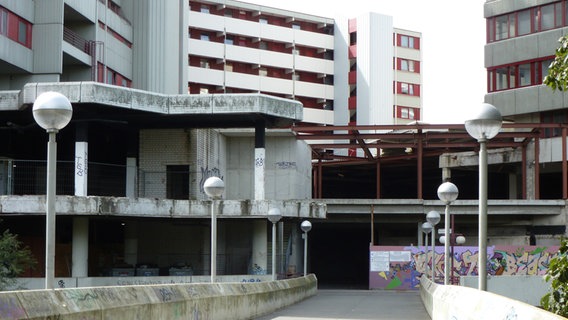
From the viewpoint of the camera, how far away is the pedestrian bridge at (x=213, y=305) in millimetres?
10659

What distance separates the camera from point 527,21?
203 ft

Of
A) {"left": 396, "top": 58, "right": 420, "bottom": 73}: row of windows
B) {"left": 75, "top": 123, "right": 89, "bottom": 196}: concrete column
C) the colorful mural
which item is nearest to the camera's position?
{"left": 75, "top": 123, "right": 89, "bottom": 196}: concrete column

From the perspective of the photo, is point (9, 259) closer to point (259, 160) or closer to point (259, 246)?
point (259, 246)

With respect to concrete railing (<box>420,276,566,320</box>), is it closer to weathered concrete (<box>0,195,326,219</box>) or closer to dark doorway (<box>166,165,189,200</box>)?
weathered concrete (<box>0,195,326,219</box>)

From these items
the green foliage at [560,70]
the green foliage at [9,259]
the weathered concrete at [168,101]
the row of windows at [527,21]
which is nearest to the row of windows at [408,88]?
the row of windows at [527,21]

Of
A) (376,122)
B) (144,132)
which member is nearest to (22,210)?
(144,132)

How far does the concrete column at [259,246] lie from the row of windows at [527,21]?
2471 cm

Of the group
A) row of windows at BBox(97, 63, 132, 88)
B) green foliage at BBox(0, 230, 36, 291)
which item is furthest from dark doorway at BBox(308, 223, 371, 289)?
green foliage at BBox(0, 230, 36, 291)

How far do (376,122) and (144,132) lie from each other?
48.5m

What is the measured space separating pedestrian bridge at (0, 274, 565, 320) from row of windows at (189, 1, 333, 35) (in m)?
60.4

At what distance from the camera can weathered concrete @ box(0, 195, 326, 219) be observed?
3934cm

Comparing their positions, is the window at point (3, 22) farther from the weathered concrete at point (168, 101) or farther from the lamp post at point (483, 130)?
the lamp post at point (483, 130)

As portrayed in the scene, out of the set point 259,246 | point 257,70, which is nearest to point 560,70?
point 259,246

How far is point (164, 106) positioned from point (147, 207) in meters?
4.47
